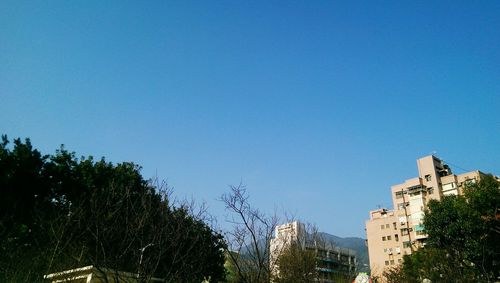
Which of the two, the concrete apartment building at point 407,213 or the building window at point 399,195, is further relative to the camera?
the building window at point 399,195

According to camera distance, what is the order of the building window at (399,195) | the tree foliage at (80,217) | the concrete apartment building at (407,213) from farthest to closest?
the building window at (399,195) → the concrete apartment building at (407,213) → the tree foliage at (80,217)

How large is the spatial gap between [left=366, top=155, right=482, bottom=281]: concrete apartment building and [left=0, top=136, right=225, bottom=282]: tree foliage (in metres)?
33.1

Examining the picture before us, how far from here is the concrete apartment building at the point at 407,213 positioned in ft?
151

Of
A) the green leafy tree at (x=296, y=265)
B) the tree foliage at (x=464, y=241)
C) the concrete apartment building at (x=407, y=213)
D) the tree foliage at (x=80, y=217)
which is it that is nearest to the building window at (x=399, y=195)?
the concrete apartment building at (x=407, y=213)

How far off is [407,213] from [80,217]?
151 feet

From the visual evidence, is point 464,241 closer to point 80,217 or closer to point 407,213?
point 80,217

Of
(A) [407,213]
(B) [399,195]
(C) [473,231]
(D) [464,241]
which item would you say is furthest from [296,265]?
(B) [399,195]

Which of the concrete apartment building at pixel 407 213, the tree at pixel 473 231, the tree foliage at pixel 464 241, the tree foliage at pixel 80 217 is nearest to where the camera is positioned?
the tree foliage at pixel 80 217

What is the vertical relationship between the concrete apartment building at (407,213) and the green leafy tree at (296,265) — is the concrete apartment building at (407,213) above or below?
above

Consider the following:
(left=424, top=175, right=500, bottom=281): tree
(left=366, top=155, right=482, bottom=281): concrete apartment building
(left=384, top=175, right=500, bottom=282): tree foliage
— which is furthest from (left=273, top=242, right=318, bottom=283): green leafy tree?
(left=366, top=155, right=482, bottom=281): concrete apartment building

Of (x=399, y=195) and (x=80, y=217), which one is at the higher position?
(x=399, y=195)

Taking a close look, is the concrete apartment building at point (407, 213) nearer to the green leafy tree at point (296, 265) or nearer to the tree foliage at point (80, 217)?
the green leafy tree at point (296, 265)

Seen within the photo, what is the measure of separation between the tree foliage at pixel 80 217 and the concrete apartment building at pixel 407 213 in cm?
3314

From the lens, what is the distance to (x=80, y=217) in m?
14.4
